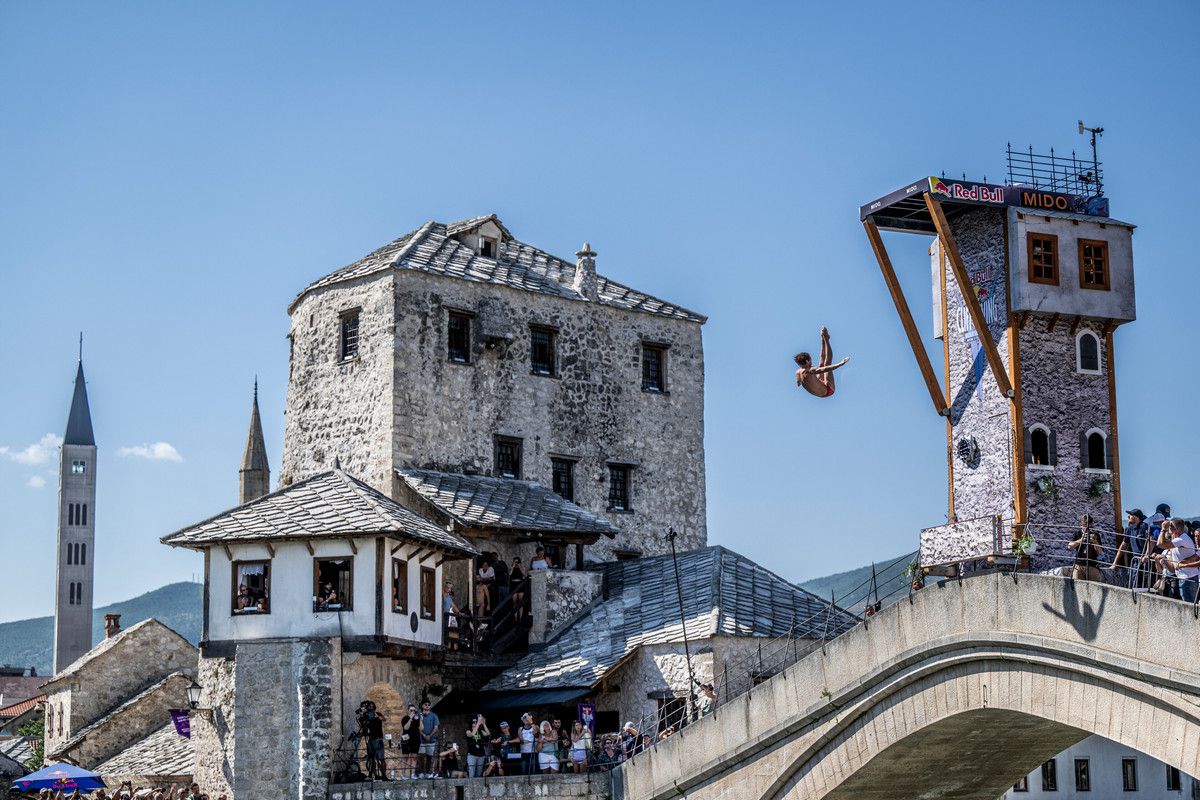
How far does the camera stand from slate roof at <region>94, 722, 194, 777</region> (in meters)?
43.9

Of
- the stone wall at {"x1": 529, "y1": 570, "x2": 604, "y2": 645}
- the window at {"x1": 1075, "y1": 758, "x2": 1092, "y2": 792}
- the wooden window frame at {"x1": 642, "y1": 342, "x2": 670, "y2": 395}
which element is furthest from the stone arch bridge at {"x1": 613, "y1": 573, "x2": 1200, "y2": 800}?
the window at {"x1": 1075, "y1": 758, "x2": 1092, "y2": 792}

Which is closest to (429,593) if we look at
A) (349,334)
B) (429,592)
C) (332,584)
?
(429,592)

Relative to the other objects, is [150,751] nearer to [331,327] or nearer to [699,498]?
[331,327]

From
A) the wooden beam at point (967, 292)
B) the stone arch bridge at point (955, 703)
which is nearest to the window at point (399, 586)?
the stone arch bridge at point (955, 703)

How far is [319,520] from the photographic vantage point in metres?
36.7

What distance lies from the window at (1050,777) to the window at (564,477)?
24501 millimetres

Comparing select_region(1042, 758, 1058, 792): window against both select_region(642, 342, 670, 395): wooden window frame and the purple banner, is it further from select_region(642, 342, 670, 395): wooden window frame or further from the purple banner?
the purple banner

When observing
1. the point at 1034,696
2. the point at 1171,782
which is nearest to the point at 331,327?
the point at 1034,696

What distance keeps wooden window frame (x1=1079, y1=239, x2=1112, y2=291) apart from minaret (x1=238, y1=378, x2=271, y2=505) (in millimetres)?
49434

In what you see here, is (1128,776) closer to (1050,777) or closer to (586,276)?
(1050,777)

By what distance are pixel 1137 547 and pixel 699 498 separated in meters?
23.1

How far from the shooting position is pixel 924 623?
27.6 m

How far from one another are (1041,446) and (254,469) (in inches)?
2008

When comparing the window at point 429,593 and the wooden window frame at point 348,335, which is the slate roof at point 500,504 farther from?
the wooden window frame at point 348,335
